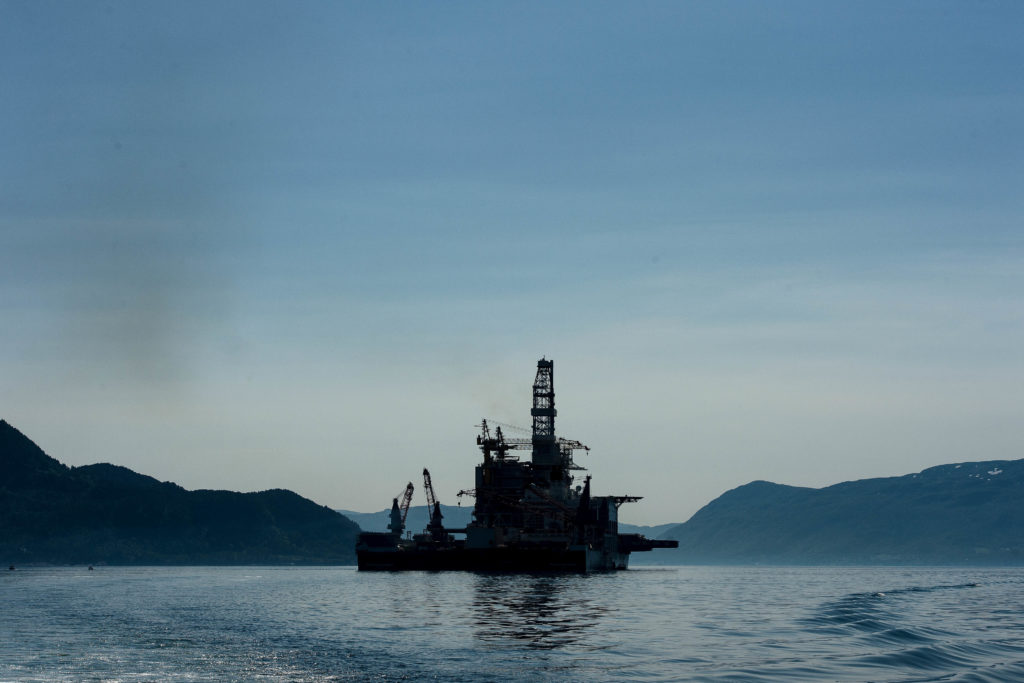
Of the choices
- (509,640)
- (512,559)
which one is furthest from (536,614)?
(512,559)

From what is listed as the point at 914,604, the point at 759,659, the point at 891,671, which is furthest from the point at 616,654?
the point at 914,604

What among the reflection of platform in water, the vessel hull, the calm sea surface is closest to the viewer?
the calm sea surface

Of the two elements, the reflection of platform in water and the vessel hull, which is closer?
the reflection of platform in water

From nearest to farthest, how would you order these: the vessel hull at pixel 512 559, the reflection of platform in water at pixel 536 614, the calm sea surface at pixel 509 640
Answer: the calm sea surface at pixel 509 640 → the reflection of platform in water at pixel 536 614 → the vessel hull at pixel 512 559

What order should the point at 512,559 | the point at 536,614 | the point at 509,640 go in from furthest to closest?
the point at 512,559 → the point at 536,614 → the point at 509,640

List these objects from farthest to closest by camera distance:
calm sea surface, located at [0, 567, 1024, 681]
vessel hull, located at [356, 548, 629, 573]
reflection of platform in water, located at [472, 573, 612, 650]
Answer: vessel hull, located at [356, 548, 629, 573], reflection of platform in water, located at [472, 573, 612, 650], calm sea surface, located at [0, 567, 1024, 681]

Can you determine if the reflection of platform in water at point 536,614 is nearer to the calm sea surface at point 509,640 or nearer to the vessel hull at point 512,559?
the calm sea surface at point 509,640

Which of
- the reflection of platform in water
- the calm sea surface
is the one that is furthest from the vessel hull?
the calm sea surface

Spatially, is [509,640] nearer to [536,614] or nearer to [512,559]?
[536,614]

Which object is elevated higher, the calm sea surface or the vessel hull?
the vessel hull

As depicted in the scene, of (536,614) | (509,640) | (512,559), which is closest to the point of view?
(509,640)

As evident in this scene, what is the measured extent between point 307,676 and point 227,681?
141 inches

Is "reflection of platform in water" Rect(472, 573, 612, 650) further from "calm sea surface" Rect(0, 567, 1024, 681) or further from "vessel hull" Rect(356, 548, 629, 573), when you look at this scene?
"vessel hull" Rect(356, 548, 629, 573)

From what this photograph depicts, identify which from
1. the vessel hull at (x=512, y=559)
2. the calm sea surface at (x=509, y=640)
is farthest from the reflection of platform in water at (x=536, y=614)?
the vessel hull at (x=512, y=559)
